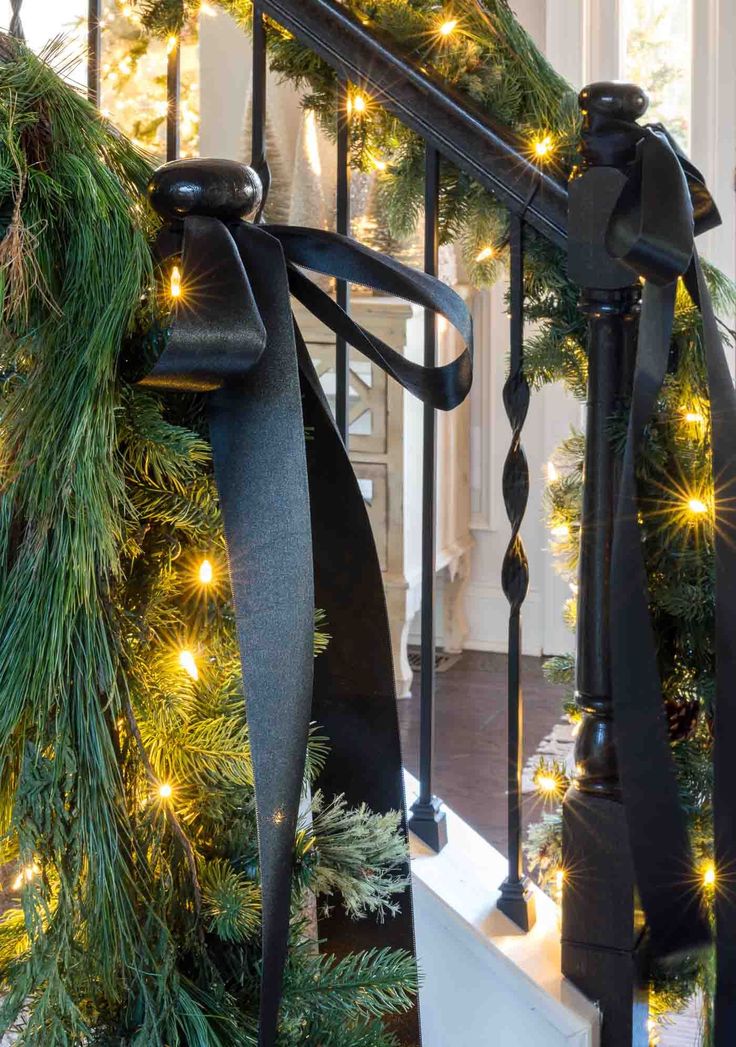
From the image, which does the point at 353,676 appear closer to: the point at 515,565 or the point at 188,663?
the point at 188,663

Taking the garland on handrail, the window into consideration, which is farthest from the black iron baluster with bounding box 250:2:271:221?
the window

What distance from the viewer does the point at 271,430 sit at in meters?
0.57

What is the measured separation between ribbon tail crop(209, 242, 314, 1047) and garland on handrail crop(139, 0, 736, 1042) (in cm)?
46

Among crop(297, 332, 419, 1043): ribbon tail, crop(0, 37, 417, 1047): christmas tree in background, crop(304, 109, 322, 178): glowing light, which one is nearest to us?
crop(0, 37, 417, 1047): christmas tree in background

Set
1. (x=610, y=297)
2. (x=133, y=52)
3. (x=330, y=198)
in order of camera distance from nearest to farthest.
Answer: (x=610, y=297) → (x=133, y=52) → (x=330, y=198)

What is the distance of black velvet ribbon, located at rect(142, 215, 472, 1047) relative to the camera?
545mm

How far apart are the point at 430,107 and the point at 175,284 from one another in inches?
20.2

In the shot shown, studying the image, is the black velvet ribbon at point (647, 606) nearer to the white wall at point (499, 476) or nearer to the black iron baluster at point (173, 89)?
the black iron baluster at point (173, 89)

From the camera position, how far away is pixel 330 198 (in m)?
3.48

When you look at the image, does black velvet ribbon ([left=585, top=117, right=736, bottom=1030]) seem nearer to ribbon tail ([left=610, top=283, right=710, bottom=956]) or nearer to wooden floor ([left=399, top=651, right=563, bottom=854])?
ribbon tail ([left=610, top=283, right=710, bottom=956])

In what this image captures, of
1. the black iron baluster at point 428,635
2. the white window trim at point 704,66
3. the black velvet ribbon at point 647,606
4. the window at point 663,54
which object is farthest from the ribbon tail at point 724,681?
the window at point 663,54

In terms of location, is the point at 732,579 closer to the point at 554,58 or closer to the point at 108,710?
the point at 108,710

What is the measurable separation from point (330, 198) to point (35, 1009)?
3.15m

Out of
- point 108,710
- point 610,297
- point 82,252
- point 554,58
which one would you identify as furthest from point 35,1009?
point 554,58
